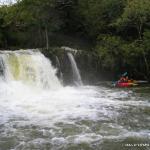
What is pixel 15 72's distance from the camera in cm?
1789

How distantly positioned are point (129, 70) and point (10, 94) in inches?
337

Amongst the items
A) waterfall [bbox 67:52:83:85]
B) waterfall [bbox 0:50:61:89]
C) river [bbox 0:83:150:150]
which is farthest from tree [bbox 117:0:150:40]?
river [bbox 0:83:150:150]

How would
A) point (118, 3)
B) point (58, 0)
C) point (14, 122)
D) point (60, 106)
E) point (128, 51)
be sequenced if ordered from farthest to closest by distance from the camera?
point (58, 0), point (118, 3), point (128, 51), point (60, 106), point (14, 122)

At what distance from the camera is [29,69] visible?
60.2 feet

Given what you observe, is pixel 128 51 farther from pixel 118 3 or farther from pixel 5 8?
pixel 5 8

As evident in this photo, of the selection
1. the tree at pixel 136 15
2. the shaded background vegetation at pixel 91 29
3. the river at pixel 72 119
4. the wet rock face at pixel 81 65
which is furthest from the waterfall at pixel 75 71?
the tree at pixel 136 15

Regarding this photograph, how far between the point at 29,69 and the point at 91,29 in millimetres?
7768

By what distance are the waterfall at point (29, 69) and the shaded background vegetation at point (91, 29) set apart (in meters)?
2.79

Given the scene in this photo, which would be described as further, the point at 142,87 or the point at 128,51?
the point at 128,51

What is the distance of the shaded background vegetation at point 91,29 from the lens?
20.9m

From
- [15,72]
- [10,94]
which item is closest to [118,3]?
[15,72]

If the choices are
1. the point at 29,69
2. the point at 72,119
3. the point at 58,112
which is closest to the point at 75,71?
the point at 29,69

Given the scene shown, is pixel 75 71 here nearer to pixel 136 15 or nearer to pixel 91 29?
pixel 136 15

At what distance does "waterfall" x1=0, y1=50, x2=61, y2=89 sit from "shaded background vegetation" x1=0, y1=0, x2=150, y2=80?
279 cm
